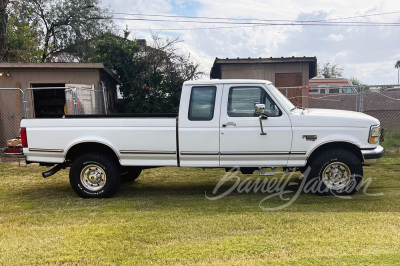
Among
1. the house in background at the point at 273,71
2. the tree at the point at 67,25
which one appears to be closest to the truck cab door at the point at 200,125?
the house in background at the point at 273,71

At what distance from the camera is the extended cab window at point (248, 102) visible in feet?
17.8

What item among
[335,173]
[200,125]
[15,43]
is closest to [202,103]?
[200,125]

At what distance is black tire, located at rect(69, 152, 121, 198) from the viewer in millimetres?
5664

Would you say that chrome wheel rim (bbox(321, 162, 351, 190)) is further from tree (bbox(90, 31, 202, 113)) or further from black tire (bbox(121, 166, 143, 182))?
tree (bbox(90, 31, 202, 113))

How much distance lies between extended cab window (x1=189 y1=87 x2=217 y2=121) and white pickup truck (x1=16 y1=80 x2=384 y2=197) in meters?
0.02

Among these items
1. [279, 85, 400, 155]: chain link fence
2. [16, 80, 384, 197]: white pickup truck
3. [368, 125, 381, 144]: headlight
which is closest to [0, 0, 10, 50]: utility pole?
[16, 80, 384, 197]: white pickup truck

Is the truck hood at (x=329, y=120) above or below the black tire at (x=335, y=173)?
above

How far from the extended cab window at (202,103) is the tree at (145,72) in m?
9.25

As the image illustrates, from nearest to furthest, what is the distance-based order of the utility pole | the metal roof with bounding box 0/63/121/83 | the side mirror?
the side mirror, the metal roof with bounding box 0/63/121/83, the utility pole

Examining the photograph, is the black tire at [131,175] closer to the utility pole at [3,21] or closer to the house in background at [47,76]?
the house in background at [47,76]

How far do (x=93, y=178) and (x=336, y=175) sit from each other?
4297 millimetres

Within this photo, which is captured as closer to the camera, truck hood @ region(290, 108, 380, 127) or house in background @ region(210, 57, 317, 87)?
truck hood @ region(290, 108, 380, 127)

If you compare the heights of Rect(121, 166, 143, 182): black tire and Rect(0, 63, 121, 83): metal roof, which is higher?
Rect(0, 63, 121, 83): metal roof

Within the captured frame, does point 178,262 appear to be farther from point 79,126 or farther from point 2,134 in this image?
point 2,134
